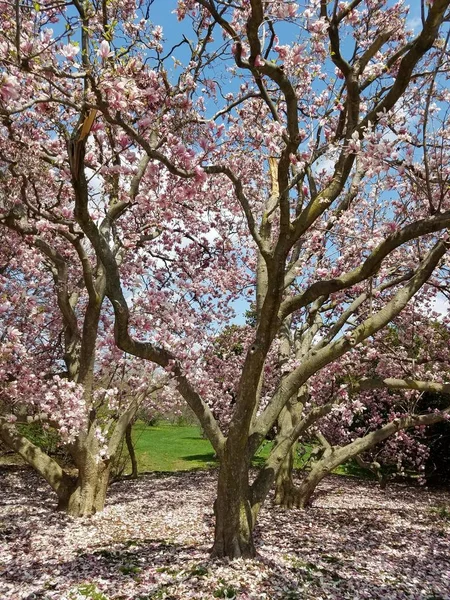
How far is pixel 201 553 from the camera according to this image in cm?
629

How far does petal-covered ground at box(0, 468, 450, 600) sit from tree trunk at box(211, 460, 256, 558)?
7.0 inches

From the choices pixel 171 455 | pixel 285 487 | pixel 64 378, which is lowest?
pixel 171 455

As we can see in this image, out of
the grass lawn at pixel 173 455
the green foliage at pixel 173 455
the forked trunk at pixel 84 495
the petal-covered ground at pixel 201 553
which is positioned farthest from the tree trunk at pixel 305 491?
the green foliage at pixel 173 455

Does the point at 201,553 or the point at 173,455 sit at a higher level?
the point at 173,455

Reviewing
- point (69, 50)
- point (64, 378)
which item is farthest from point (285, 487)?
point (69, 50)

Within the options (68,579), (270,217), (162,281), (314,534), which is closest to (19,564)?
(68,579)

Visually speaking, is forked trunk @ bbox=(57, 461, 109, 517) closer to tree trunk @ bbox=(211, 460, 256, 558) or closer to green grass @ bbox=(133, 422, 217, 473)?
tree trunk @ bbox=(211, 460, 256, 558)

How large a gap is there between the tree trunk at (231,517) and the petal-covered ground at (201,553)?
0.59 feet

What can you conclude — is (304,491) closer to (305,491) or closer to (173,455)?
(305,491)

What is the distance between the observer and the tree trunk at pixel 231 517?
233 inches

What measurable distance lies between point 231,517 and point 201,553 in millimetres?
814

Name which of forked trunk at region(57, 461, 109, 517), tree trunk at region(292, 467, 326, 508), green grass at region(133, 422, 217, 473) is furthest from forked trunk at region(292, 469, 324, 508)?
green grass at region(133, 422, 217, 473)

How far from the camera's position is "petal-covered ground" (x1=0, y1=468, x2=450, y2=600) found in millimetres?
5241

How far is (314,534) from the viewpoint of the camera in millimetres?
7727
